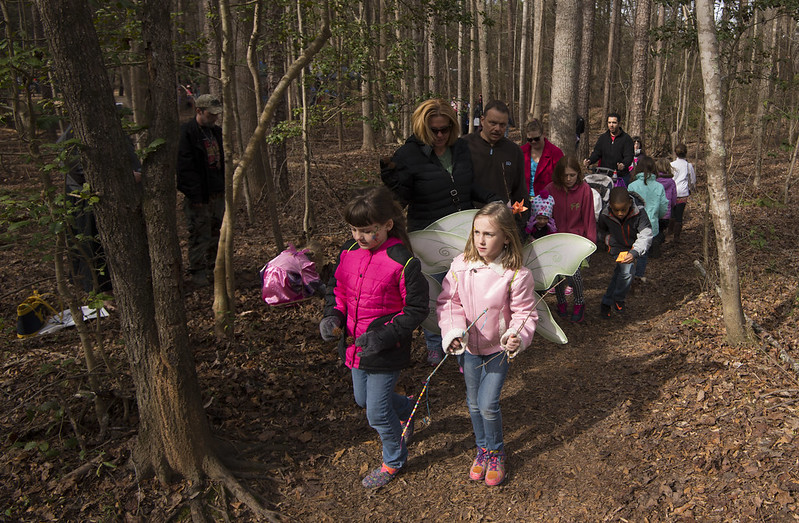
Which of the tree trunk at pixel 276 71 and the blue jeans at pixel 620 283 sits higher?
the tree trunk at pixel 276 71

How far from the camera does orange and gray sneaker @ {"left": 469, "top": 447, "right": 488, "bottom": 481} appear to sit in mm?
3494

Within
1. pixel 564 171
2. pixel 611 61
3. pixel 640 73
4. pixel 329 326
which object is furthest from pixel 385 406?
pixel 611 61

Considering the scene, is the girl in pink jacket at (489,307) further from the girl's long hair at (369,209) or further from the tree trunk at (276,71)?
the tree trunk at (276,71)

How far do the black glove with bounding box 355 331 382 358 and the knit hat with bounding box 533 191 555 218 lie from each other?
10.5 feet

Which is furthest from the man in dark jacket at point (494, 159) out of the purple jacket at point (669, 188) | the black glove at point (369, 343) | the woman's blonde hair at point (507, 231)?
the purple jacket at point (669, 188)

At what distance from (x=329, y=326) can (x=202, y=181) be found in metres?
3.64

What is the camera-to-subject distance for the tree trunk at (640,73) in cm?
1316

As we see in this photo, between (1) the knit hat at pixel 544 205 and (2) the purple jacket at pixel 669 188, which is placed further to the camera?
(2) the purple jacket at pixel 669 188

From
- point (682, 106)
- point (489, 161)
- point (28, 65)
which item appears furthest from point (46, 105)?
point (682, 106)

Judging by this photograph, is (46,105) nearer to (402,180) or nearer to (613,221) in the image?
(402,180)

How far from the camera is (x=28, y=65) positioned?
306cm

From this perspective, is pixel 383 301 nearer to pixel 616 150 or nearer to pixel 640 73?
pixel 616 150

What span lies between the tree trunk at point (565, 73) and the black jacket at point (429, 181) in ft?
12.9

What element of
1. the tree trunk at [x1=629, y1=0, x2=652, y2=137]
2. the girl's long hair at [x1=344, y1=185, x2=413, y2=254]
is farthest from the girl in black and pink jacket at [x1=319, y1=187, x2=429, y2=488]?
the tree trunk at [x1=629, y1=0, x2=652, y2=137]
